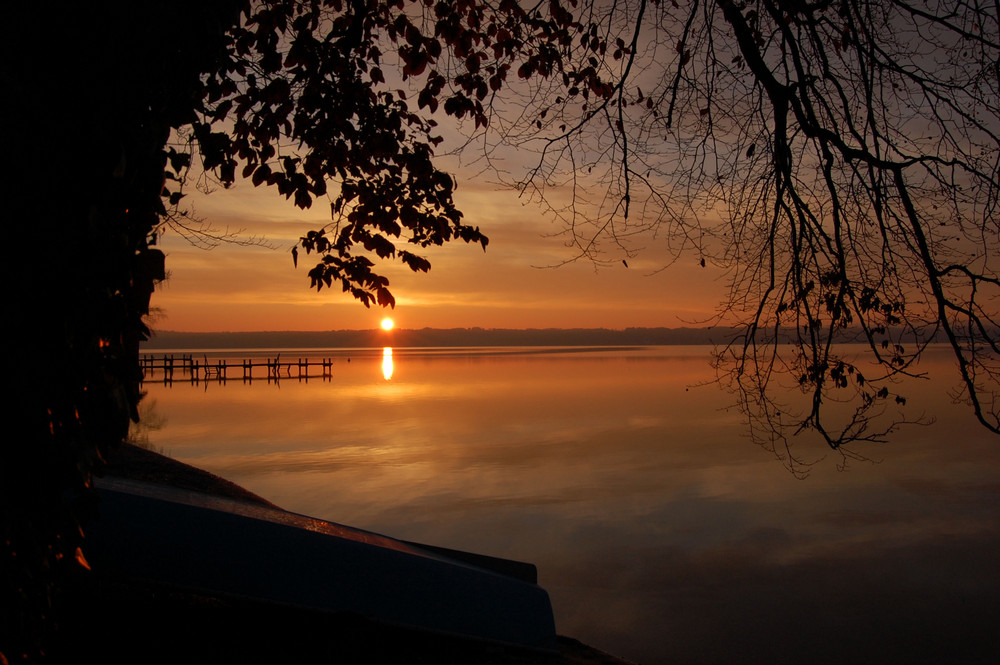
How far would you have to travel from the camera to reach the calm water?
902 centimetres

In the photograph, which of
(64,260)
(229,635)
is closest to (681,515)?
(229,635)

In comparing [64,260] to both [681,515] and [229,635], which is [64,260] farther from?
[681,515]

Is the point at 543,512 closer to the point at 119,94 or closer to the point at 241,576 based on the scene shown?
the point at 241,576

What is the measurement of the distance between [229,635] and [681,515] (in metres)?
11.2

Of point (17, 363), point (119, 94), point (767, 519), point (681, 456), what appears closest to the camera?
point (17, 363)

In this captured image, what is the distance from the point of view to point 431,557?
5938 mm

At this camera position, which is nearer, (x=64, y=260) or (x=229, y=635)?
(x=64, y=260)

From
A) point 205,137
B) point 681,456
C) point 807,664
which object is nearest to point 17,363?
point 205,137

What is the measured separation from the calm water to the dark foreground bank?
4.15 m

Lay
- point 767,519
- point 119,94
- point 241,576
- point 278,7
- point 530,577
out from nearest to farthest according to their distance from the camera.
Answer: point 119,94 < point 241,576 < point 530,577 < point 278,7 < point 767,519

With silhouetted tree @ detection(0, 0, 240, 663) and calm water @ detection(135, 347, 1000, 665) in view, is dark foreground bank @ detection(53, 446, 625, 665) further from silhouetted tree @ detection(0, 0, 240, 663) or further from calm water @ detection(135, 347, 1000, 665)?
calm water @ detection(135, 347, 1000, 665)

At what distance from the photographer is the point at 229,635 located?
446 cm

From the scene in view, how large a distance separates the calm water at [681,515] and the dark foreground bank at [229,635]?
415 centimetres

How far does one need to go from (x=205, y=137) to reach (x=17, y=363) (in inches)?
76.7
